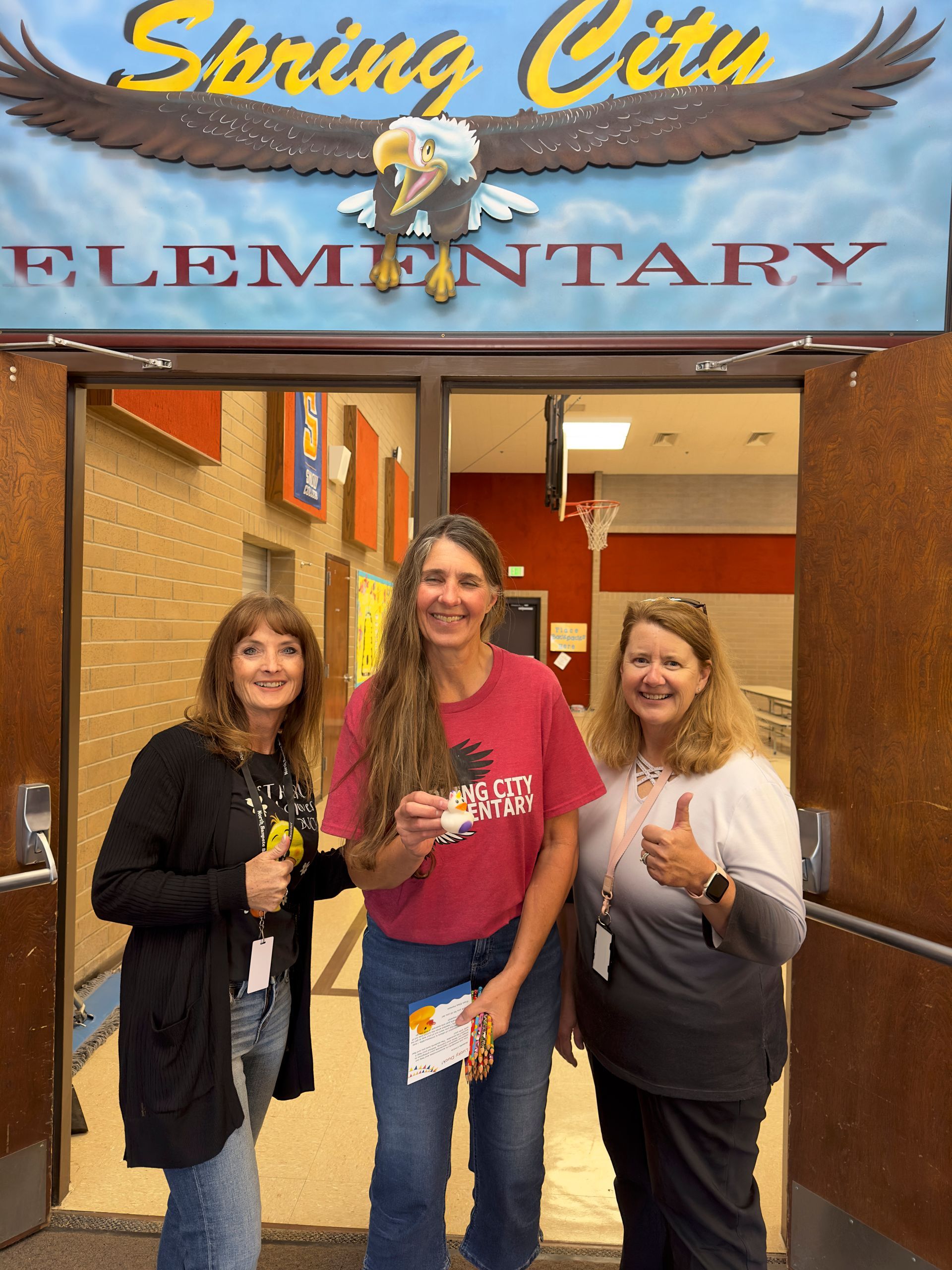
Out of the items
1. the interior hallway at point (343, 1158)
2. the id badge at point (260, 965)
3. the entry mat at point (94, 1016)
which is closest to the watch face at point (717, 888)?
the id badge at point (260, 965)

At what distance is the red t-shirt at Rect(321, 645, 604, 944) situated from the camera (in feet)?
4.58

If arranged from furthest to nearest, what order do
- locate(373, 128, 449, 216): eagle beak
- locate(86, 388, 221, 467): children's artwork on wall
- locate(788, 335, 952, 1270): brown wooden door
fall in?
locate(86, 388, 221, 467): children's artwork on wall < locate(373, 128, 449, 216): eagle beak < locate(788, 335, 952, 1270): brown wooden door

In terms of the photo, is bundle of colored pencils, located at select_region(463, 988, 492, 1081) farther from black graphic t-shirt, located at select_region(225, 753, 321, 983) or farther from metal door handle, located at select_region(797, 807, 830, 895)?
metal door handle, located at select_region(797, 807, 830, 895)

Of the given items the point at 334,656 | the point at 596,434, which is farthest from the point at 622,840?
the point at 596,434

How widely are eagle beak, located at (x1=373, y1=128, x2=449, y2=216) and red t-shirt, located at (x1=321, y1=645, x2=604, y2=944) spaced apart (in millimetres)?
1297

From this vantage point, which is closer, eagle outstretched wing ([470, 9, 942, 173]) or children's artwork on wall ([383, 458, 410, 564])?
eagle outstretched wing ([470, 9, 942, 173])

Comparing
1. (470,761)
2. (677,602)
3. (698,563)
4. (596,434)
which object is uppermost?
(596,434)

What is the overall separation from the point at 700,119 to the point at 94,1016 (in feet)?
11.9

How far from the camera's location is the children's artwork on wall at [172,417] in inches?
122

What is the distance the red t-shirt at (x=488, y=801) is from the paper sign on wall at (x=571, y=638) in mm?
12820

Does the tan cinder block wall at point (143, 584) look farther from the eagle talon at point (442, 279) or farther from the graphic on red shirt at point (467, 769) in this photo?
the graphic on red shirt at point (467, 769)

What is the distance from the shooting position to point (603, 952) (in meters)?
1.42

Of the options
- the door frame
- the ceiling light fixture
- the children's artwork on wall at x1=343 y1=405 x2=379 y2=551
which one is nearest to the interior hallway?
the door frame

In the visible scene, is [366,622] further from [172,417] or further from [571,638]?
[571,638]
